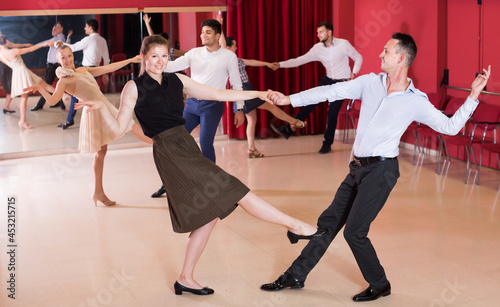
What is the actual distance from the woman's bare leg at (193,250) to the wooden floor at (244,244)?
9 centimetres

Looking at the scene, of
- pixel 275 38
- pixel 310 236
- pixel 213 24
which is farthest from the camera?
pixel 275 38

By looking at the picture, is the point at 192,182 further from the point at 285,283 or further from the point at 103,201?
the point at 103,201

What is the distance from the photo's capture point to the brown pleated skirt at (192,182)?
3691mm

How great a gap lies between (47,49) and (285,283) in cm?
588

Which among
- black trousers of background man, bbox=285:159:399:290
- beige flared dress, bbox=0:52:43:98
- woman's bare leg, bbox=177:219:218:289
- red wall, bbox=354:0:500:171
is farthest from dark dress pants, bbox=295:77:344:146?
woman's bare leg, bbox=177:219:218:289

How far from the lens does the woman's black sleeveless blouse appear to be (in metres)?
3.70

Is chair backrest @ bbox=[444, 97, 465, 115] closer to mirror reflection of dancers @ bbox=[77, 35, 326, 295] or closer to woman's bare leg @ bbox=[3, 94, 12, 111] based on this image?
mirror reflection of dancers @ bbox=[77, 35, 326, 295]

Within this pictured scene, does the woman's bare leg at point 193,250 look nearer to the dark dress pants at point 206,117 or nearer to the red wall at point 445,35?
the dark dress pants at point 206,117

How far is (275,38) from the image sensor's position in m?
9.59

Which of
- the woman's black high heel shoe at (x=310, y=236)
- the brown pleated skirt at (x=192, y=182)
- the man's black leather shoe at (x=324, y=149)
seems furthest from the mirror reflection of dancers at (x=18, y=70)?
the woman's black high heel shoe at (x=310, y=236)

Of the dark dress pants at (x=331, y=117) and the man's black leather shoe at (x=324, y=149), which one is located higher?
the dark dress pants at (x=331, y=117)

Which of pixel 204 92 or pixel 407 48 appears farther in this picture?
pixel 204 92

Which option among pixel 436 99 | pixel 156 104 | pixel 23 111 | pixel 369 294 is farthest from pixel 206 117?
pixel 23 111

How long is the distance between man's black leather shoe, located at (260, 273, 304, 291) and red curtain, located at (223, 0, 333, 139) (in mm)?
5736
